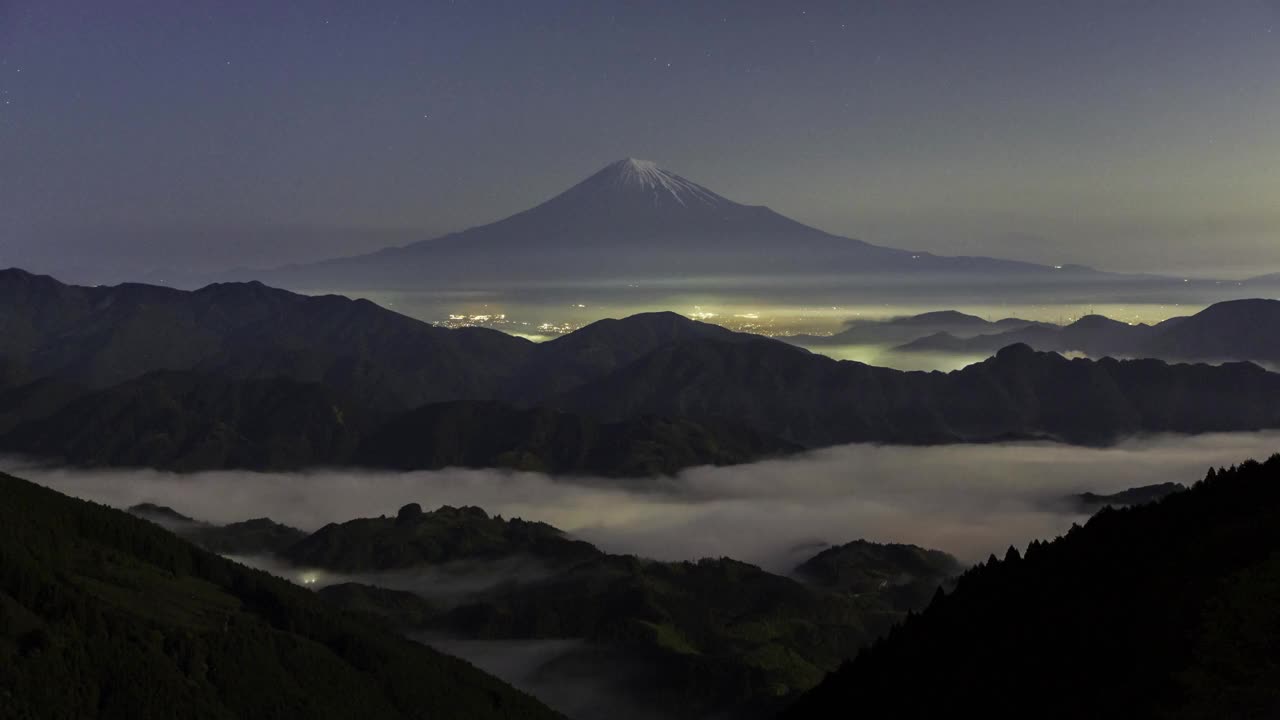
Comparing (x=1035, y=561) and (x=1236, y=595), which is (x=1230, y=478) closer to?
(x=1035, y=561)

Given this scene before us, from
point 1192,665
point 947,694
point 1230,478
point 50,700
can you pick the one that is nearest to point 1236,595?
point 1192,665

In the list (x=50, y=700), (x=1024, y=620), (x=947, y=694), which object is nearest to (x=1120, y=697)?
(x=947, y=694)

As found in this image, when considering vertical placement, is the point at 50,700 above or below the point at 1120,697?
below

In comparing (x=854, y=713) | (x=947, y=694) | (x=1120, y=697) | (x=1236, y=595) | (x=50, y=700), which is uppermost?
(x=1236, y=595)

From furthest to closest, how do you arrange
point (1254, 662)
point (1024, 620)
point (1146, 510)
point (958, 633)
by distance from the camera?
point (1146, 510)
point (958, 633)
point (1024, 620)
point (1254, 662)

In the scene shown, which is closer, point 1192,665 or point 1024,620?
point 1192,665

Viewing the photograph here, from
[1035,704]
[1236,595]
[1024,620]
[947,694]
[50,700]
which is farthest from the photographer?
[50,700]
